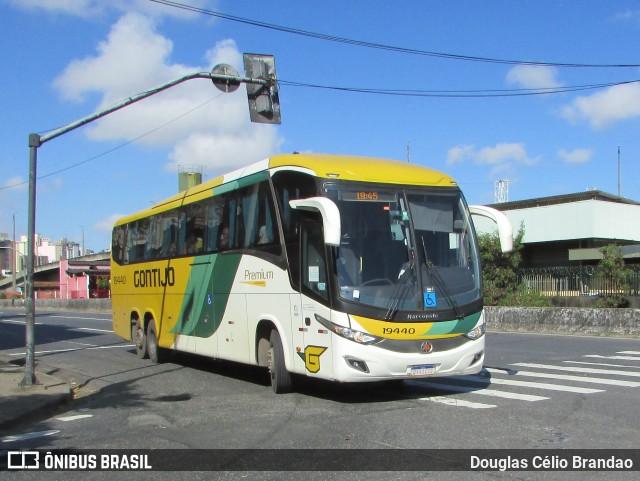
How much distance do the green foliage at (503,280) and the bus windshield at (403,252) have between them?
19263 millimetres

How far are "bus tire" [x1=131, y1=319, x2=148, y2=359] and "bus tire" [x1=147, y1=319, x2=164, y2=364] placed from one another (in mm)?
273

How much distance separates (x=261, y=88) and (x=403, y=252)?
6016 millimetres

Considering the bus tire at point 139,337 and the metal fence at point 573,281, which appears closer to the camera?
the bus tire at point 139,337

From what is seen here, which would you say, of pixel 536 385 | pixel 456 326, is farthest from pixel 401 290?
pixel 536 385

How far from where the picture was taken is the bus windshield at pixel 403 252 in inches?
375

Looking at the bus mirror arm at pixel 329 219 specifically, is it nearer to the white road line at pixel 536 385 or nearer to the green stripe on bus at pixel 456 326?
the green stripe on bus at pixel 456 326

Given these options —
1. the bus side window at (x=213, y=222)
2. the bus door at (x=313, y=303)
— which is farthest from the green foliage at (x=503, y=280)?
the bus door at (x=313, y=303)

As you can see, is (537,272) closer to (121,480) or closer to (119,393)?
(119,393)

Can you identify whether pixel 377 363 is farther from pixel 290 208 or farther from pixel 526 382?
pixel 526 382

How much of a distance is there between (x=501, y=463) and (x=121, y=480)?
357 cm

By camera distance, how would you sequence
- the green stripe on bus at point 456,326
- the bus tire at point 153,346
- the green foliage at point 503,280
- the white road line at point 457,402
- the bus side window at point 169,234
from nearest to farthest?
the white road line at point 457,402, the green stripe on bus at point 456,326, the bus side window at point 169,234, the bus tire at point 153,346, the green foliage at point 503,280

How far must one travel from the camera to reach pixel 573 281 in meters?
27.1

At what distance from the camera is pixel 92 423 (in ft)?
31.6

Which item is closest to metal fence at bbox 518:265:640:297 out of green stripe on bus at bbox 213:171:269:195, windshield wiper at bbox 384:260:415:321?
green stripe on bus at bbox 213:171:269:195
